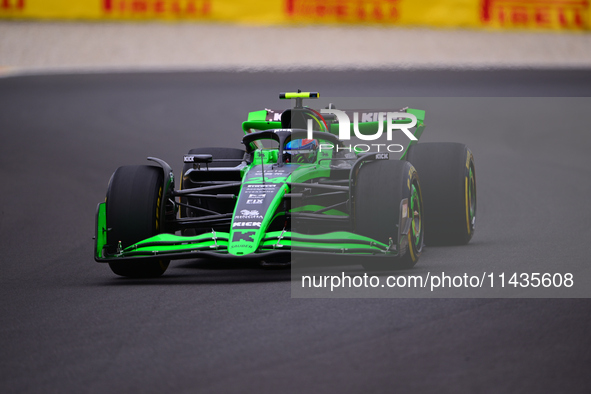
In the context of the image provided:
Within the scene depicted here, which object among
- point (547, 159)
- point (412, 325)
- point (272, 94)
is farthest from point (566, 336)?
point (272, 94)

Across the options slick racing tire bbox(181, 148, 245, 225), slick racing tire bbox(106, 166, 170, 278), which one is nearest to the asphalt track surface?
slick racing tire bbox(106, 166, 170, 278)

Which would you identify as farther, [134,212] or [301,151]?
[301,151]

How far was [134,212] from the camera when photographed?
661cm

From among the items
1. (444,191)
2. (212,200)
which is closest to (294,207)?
(212,200)

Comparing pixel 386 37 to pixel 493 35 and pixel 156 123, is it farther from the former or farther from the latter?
pixel 156 123

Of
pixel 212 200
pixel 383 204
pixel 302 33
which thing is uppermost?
pixel 302 33

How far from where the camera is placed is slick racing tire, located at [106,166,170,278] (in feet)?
21.5

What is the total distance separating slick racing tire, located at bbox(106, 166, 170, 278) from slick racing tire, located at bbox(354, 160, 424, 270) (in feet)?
4.76

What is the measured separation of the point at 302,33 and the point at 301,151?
14634 millimetres

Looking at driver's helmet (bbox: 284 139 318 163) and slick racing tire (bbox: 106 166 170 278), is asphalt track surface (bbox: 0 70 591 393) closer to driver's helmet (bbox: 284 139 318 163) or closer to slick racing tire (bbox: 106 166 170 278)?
slick racing tire (bbox: 106 166 170 278)

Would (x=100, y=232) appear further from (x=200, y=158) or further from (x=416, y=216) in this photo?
(x=416, y=216)

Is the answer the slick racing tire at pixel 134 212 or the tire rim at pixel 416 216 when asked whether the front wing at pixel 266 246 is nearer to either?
the slick racing tire at pixel 134 212

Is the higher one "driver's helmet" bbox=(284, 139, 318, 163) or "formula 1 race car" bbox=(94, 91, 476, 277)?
"driver's helmet" bbox=(284, 139, 318, 163)

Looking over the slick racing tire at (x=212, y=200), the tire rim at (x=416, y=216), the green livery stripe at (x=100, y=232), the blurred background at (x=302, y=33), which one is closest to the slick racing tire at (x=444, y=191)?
the tire rim at (x=416, y=216)
